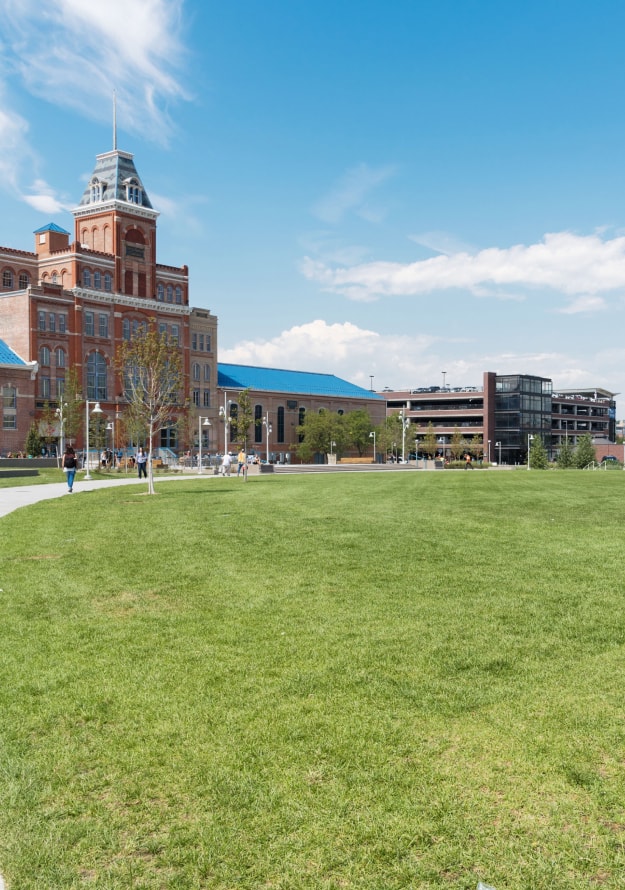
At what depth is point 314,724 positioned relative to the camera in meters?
5.27

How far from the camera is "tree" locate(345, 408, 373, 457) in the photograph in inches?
4286

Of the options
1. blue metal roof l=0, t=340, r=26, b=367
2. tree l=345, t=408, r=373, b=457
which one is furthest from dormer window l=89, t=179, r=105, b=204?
tree l=345, t=408, r=373, b=457

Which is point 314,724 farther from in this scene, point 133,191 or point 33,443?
point 133,191

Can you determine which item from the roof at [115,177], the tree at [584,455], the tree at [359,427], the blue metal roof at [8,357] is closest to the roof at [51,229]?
the roof at [115,177]

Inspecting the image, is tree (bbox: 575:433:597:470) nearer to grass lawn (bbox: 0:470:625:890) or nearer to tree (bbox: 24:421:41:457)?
tree (bbox: 24:421:41:457)

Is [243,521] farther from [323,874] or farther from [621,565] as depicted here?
[323,874]

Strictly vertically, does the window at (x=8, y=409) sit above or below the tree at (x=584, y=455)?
above

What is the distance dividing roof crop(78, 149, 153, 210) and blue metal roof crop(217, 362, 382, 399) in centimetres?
2820

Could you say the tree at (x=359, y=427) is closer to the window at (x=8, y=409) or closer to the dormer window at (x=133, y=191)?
the dormer window at (x=133, y=191)

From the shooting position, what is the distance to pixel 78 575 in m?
10.9

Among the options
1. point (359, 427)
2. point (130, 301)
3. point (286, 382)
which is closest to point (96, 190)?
point (130, 301)

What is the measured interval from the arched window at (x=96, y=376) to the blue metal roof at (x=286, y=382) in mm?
22317

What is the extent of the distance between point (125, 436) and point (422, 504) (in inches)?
2342

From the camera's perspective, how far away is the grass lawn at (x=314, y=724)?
3.75 meters
